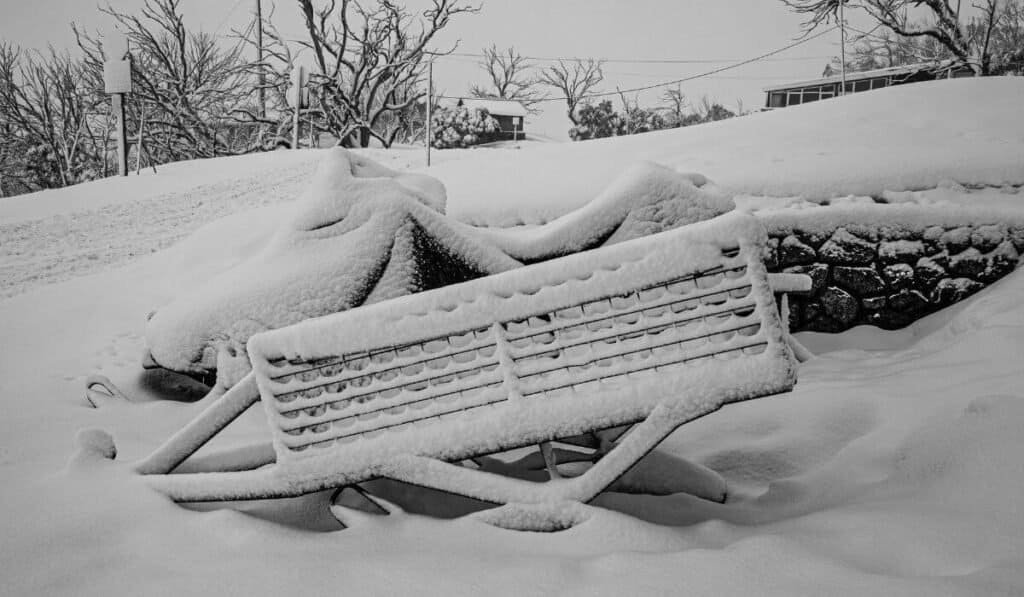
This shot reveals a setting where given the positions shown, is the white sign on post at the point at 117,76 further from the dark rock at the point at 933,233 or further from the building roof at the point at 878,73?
the building roof at the point at 878,73

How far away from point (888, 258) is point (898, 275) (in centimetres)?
12

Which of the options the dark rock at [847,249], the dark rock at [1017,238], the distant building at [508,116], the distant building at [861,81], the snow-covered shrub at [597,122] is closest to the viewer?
the dark rock at [1017,238]

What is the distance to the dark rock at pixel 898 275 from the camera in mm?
3988

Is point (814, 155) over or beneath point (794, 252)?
over

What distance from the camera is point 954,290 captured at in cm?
396

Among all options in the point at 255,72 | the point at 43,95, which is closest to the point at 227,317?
the point at 255,72

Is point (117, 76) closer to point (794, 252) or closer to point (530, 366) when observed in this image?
point (794, 252)

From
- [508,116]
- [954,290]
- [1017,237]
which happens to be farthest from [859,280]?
[508,116]

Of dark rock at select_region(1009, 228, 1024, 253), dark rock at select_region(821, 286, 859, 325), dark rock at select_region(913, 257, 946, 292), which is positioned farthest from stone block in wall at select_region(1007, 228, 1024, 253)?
dark rock at select_region(821, 286, 859, 325)

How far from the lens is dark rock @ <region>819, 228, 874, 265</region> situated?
159 inches

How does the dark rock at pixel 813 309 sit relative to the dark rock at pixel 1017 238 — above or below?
below

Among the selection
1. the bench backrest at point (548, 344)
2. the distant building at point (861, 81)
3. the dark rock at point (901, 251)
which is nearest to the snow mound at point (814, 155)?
the dark rock at point (901, 251)

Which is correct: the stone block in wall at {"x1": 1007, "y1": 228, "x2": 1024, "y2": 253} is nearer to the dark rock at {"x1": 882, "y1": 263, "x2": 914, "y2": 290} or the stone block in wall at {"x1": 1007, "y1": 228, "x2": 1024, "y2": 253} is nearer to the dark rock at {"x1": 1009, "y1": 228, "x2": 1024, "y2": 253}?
the dark rock at {"x1": 1009, "y1": 228, "x2": 1024, "y2": 253}

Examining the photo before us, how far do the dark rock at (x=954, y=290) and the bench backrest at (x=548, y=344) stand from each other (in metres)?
3.05
